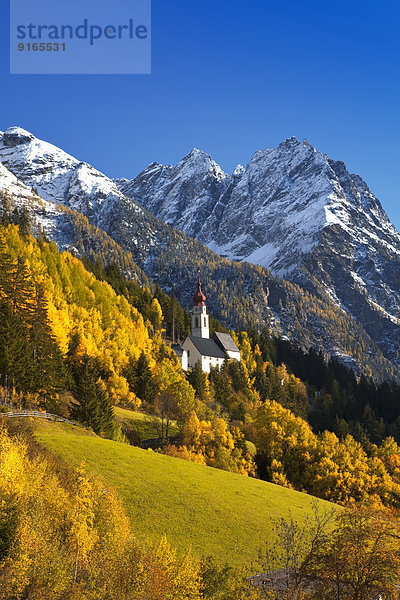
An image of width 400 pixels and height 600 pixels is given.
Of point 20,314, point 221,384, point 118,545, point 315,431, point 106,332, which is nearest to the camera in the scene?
point 118,545

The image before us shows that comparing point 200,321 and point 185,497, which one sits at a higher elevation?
point 200,321

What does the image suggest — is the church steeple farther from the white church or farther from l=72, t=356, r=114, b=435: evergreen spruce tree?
l=72, t=356, r=114, b=435: evergreen spruce tree

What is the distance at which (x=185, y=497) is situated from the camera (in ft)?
174

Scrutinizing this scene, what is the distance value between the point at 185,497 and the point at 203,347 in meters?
84.0

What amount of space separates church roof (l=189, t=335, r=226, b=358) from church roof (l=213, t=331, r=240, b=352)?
1.74 m

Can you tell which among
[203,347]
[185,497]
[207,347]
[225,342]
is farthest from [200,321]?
[185,497]

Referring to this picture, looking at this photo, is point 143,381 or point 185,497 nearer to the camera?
point 185,497

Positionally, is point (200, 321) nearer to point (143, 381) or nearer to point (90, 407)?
point (143, 381)

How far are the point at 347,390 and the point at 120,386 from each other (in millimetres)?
112321

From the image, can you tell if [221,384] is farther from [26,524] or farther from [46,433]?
[26,524]

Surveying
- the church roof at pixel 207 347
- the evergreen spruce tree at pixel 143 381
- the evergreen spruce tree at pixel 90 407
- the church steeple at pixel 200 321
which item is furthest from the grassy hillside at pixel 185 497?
the church steeple at pixel 200 321

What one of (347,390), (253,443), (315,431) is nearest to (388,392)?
(347,390)

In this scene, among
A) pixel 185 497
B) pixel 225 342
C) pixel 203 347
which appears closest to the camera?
pixel 185 497

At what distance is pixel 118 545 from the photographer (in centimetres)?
3181
